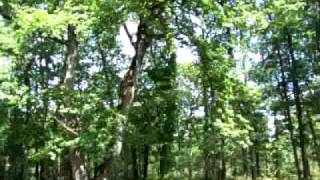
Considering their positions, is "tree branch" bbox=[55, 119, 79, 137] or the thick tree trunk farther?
the thick tree trunk

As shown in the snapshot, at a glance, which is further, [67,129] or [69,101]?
[69,101]

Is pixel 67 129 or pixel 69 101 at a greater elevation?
pixel 69 101

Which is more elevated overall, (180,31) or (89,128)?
(180,31)

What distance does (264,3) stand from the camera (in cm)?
1727

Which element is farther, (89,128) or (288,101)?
(288,101)

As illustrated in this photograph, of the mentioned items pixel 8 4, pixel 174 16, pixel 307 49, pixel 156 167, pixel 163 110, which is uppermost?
pixel 307 49

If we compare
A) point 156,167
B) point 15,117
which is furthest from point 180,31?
point 156,167

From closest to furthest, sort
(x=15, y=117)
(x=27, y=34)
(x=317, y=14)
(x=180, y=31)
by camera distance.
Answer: (x=27, y=34)
(x=180, y=31)
(x=15, y=117)
(x=317, y=14)

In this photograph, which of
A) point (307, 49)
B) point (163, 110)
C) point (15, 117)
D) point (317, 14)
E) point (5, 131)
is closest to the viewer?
point (5, 131)

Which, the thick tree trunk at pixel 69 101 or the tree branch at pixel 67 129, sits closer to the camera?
the tree branch at pixel 67 129

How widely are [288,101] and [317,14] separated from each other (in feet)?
25.5

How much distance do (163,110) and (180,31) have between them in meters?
10.9

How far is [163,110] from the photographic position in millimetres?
26766

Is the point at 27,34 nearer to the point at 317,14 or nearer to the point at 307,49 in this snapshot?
the point at 317,14
